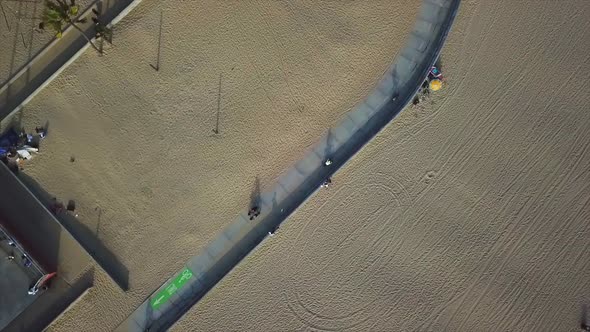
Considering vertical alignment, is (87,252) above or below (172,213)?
above

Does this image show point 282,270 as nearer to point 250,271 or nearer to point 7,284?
point 250,271

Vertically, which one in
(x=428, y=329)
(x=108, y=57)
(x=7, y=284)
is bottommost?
(x=428, y=329)

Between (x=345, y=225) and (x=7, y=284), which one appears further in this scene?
(x=345, y=225)

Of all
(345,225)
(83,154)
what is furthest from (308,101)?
(83,154)

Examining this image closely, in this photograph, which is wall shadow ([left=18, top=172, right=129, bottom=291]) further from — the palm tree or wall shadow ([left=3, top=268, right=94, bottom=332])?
the palm tree

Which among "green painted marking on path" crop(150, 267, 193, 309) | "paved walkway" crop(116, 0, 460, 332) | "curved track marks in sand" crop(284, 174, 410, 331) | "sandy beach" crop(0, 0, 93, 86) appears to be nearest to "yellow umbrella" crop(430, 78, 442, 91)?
"paved walkway" crop(116, 0, 460, 332)

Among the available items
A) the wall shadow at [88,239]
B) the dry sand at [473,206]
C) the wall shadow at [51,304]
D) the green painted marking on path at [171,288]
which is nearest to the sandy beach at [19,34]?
the wall shadow at [88,239]
